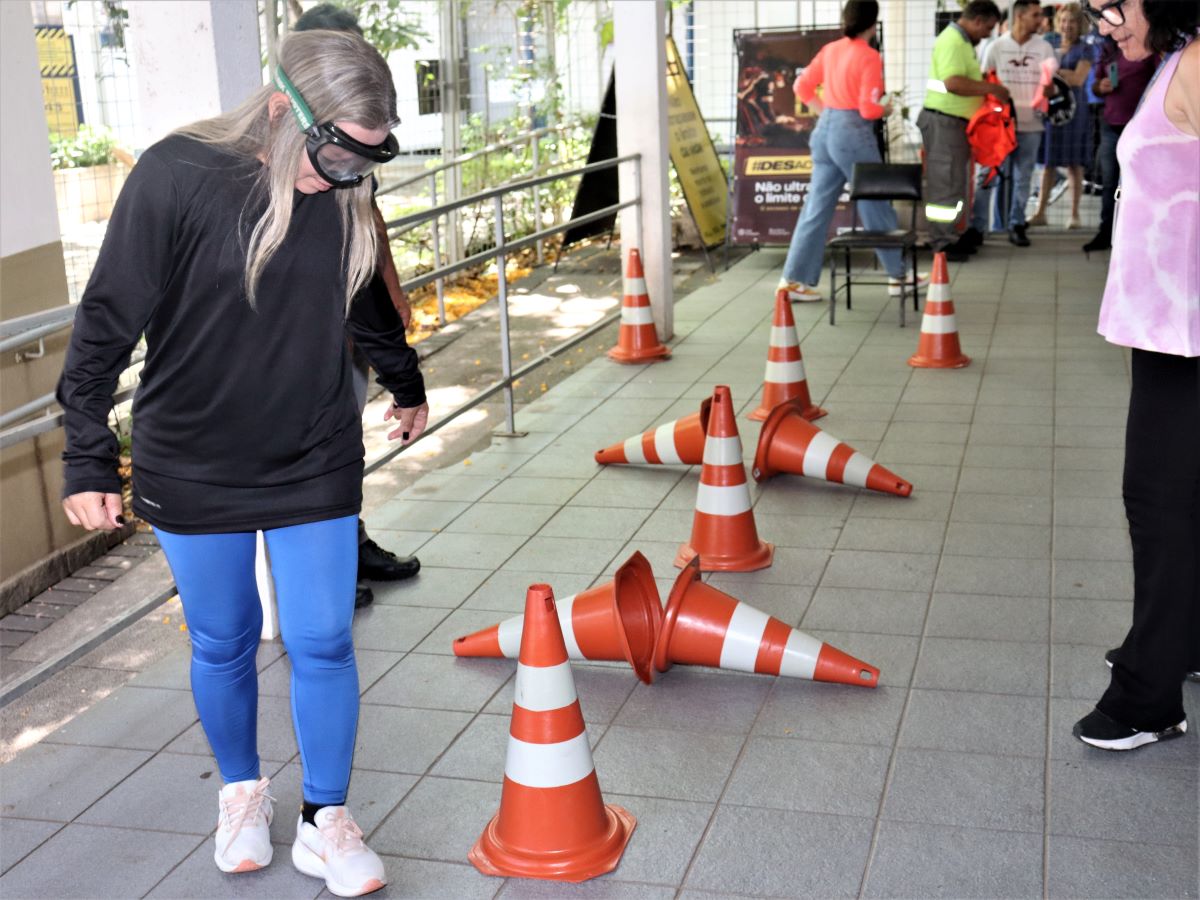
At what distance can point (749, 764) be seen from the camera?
3.60 metres

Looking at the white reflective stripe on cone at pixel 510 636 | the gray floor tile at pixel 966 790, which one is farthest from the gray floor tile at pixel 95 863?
the gray floor tile at pixel 966 790

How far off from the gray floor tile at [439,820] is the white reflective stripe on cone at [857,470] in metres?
2.76

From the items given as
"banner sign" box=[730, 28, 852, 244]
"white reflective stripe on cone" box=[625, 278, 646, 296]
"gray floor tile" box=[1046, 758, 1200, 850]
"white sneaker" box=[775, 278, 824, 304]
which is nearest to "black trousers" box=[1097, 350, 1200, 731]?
"gray floor tile" box=[1046, 758, 1200, 850]

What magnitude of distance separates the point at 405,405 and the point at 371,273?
17.2 inches

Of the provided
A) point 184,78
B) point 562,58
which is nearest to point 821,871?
point 184,78

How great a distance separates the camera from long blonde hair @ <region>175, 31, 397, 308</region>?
262 centimetres

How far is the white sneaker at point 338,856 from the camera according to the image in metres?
3.04

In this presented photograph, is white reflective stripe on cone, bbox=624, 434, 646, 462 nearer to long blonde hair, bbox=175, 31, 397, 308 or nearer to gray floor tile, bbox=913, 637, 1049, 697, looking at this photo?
gray floor tile, bbox=913, 637, 1049, 697

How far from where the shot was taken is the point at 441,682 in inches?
165

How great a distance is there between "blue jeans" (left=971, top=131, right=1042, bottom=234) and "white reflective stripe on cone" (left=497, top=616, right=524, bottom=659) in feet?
29.9

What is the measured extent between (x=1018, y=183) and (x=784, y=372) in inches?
262

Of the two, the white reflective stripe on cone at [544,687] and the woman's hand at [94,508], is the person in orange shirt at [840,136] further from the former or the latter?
the woman's hand at [94,508]

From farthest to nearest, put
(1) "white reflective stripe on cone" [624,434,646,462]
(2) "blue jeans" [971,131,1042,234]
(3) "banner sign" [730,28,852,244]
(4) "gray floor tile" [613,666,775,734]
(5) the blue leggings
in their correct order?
(2) "blue jeans" [971,131,1042,234]
(3) "banner sign" [730,28,852,244]
(1) "white reflective stripe on cone" [624,434,646,462]
(4) "gray floor tile" [613,666,775,734]
(5) the blue leggings

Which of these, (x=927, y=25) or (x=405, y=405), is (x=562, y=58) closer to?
(x=927, y=25)
